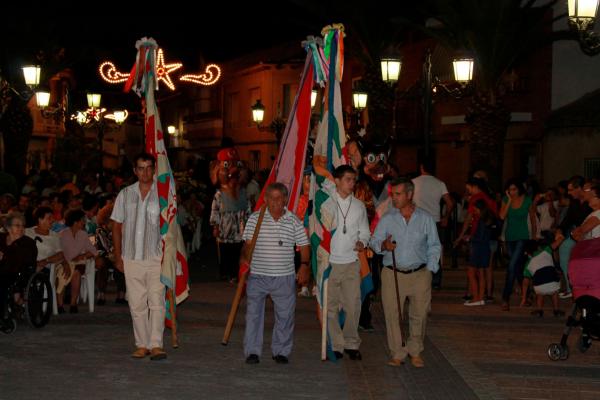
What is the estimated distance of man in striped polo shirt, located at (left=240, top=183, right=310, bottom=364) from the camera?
381 inches

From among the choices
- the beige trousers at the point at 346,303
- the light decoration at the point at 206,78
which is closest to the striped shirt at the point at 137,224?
the beige trousers at the point at 346,303

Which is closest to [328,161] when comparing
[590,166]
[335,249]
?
[335,249]

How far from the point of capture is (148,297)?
9875 millimetres

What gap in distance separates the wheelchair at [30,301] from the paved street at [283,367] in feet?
0.44

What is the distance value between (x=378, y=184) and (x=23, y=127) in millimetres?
22111

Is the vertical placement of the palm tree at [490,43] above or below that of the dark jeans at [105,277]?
above

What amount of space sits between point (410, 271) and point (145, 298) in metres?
2.61

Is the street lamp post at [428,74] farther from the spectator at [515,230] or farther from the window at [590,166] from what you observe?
the window at [590,166]

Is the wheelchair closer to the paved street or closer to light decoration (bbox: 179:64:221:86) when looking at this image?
the paved street

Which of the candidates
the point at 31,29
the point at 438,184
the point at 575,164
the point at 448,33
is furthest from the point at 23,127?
the point at 438,184

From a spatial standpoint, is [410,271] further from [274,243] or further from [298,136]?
[298,136]

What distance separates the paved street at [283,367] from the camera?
8445 mm

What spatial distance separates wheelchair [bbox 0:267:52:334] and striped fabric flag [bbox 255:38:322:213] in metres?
2.88

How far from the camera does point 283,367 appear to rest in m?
9.55
